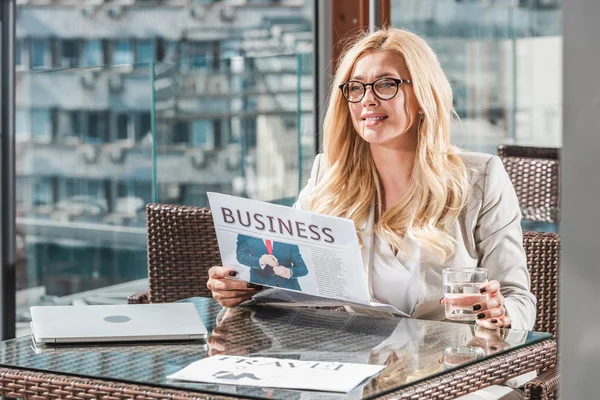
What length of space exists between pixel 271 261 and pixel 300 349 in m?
0.28

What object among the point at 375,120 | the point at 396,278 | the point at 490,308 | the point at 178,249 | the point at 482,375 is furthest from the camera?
the point at 178,249

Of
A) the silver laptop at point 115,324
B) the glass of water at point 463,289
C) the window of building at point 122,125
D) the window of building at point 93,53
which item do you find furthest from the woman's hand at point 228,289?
the window of building at point 93,53

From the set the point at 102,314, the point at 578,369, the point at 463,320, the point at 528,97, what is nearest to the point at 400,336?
the point at 463,320

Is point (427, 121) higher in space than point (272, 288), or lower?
higher

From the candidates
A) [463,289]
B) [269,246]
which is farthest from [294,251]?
[463,289]

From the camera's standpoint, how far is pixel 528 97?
3680 mm

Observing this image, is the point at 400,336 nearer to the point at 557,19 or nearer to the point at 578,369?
the point at 578,369

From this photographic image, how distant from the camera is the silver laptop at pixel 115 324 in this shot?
171 cm

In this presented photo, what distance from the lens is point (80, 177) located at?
3.96 m

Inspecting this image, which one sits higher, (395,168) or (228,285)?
(395,168)

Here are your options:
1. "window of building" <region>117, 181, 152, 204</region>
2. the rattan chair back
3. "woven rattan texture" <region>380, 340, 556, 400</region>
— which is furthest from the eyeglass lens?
"window of building" <region>117, 181, 152, 204</region>

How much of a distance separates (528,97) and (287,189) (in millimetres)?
1088

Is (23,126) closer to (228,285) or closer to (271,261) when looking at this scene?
(228,285)

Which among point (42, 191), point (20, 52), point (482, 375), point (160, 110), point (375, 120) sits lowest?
point (482, 375)
